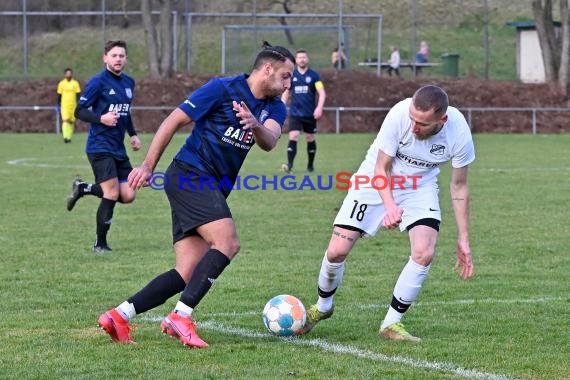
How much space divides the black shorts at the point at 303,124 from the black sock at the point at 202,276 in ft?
42.8

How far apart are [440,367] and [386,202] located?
1.03m

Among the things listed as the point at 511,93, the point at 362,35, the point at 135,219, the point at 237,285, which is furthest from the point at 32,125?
the point at 237,285

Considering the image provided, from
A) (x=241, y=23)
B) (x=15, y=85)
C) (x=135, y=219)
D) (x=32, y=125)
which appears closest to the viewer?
(x=135, y=219)

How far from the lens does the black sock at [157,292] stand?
6223mm

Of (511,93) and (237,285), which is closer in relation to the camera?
(237,285)

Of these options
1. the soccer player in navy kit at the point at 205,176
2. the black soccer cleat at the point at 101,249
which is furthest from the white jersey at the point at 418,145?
the black soccer cleat at the point at 101,249

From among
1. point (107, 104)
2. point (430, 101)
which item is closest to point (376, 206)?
point (430, 101)

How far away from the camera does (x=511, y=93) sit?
123 feet

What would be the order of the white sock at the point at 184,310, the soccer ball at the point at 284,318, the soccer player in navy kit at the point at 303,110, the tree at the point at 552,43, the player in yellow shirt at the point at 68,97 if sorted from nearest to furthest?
the white sock at the point at 184,310
the soccer ball at the point at 284,318
the soccer player in navy kit at the point at 303,110
the player in yellow shirt at the point at 68,97
the tree at the point at 552,43

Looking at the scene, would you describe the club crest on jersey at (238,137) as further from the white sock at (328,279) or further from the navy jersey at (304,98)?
the navy jersey at (304,98)

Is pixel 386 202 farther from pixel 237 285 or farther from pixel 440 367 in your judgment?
pixel 237 285

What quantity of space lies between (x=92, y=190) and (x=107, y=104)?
0.91 meters

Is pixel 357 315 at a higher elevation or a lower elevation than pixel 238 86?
lower

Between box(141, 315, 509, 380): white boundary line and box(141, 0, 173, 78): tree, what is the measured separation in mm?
31538
